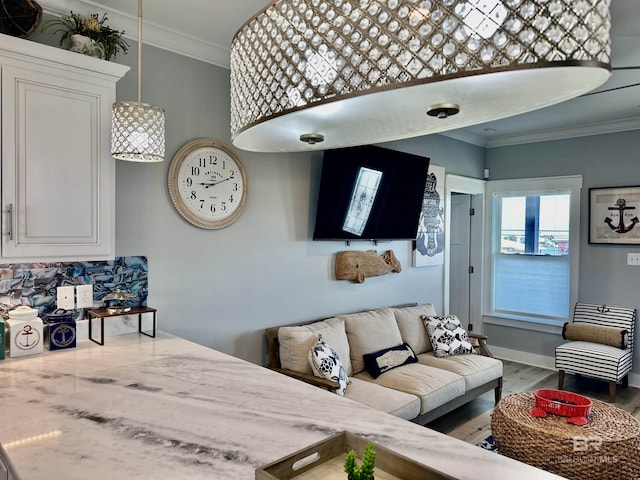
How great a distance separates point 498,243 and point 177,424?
492 cm

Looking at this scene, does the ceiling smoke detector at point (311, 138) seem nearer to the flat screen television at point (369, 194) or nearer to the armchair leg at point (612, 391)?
the flat screen television at point (369, 194)

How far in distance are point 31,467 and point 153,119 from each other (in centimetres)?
129

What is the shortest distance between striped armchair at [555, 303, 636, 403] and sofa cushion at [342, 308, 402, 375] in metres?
1.76

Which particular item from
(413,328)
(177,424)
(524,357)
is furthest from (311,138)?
(524,357)

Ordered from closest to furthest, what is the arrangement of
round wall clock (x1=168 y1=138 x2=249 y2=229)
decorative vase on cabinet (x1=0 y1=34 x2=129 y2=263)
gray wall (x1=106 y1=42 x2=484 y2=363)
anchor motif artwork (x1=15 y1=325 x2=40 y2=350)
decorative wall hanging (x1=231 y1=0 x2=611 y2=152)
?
decorative wall hanging (x1=231 y1=0 x2=611 y2=152) → decorative vase on cabinet (x1=0 y1=34 x2=129 y2=263) → anchor motif artwork (x1=15 y1=325 x2=40 y2=350) → gray wall (x1=106 y1=42 x2=484 y2=363) → round wall clock (x1=168 y1=138 x2=249 y2=229)

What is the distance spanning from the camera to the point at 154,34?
2590 millimetres

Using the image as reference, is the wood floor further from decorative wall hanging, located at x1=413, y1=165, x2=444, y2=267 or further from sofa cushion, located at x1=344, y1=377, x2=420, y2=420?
decorative wall hanging, located at x1=413, y1=165, x2=444, y2=267

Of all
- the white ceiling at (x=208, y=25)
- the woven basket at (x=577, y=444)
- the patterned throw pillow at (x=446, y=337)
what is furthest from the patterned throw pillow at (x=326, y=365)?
the white ceiling at (x=208, y=25)

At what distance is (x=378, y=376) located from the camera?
3.33 meters

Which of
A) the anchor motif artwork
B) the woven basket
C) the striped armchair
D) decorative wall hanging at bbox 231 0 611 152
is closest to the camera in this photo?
decorative wall hanging at bbox 231 0 611 152

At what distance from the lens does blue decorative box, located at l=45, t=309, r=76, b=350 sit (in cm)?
207

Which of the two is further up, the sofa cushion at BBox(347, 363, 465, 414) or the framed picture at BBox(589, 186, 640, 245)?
the framed picture at BBox(589, 186, 640, 245)

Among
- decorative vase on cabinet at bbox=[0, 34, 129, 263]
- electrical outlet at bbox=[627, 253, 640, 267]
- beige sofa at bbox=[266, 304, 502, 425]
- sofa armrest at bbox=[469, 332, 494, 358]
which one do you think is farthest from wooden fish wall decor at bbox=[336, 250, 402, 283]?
electrical outlet at bbox=[627, 253, 640, 267]

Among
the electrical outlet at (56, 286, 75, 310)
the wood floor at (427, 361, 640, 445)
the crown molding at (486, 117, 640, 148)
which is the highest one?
the crown molding at (486, 117, 640, 148)
